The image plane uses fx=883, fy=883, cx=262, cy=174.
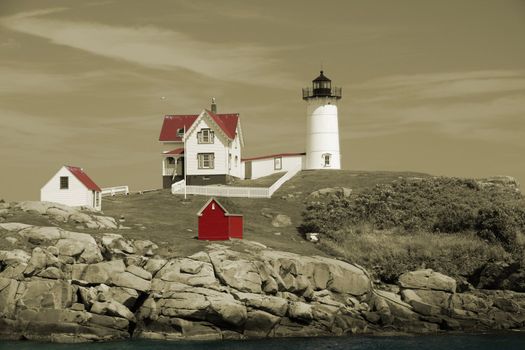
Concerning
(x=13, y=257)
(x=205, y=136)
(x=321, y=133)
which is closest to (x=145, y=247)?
(x=13, y=257)

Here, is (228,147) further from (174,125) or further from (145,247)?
(145,247)

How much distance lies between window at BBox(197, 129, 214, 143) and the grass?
63.9ft

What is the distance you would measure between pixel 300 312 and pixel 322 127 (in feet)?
117

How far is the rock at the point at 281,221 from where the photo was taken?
61781mm

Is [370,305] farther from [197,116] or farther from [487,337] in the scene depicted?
[197,116]

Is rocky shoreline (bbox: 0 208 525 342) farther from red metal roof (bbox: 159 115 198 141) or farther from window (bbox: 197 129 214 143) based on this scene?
red metal roof (bbox: 159 115 198 141)

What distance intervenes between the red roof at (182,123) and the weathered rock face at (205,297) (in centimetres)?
2747

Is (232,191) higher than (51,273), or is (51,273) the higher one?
(232,191)

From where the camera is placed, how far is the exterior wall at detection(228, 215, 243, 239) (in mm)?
53316

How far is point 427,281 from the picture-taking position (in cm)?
5009

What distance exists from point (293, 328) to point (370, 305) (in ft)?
17.1

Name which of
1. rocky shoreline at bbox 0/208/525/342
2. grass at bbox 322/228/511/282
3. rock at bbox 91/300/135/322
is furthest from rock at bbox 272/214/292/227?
rock at bbox 91/300/135/322

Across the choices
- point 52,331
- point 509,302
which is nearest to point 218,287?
point 52,331

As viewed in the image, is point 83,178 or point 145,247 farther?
point 83,178
